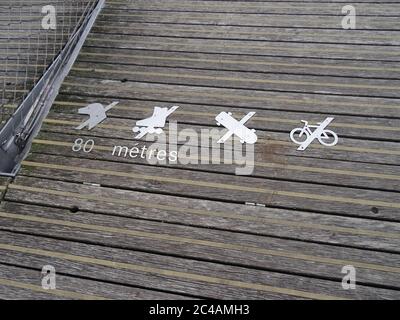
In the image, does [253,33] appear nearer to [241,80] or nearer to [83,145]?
[241,80]

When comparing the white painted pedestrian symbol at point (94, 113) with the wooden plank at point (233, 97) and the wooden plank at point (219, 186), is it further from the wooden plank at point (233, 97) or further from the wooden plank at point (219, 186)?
the wooden plank at point (219, 186)

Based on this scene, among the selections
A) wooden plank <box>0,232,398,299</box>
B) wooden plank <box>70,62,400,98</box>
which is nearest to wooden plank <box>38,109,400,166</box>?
wooden plank <box>70,62,400,98</box>

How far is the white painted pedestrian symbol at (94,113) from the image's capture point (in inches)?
104

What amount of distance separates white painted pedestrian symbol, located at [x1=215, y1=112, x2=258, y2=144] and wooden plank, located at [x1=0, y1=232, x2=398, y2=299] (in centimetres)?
84

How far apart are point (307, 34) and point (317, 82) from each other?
57 cm

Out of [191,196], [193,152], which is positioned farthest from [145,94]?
[191,196]

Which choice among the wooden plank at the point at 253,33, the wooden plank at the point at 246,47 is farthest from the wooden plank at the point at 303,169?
the wooden plank at the point at 253,33

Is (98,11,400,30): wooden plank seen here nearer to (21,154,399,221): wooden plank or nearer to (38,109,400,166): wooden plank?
(38,109,400,166): wooden plank

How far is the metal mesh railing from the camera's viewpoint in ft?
8.96

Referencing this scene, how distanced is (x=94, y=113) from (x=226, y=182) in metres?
1.08

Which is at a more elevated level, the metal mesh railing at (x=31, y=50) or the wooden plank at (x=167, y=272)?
the metal mesh railing at (x=31, y=50)

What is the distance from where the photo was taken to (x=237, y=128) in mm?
2508

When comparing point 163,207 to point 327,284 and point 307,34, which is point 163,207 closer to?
point 327,284

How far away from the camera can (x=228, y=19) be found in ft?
10.9
